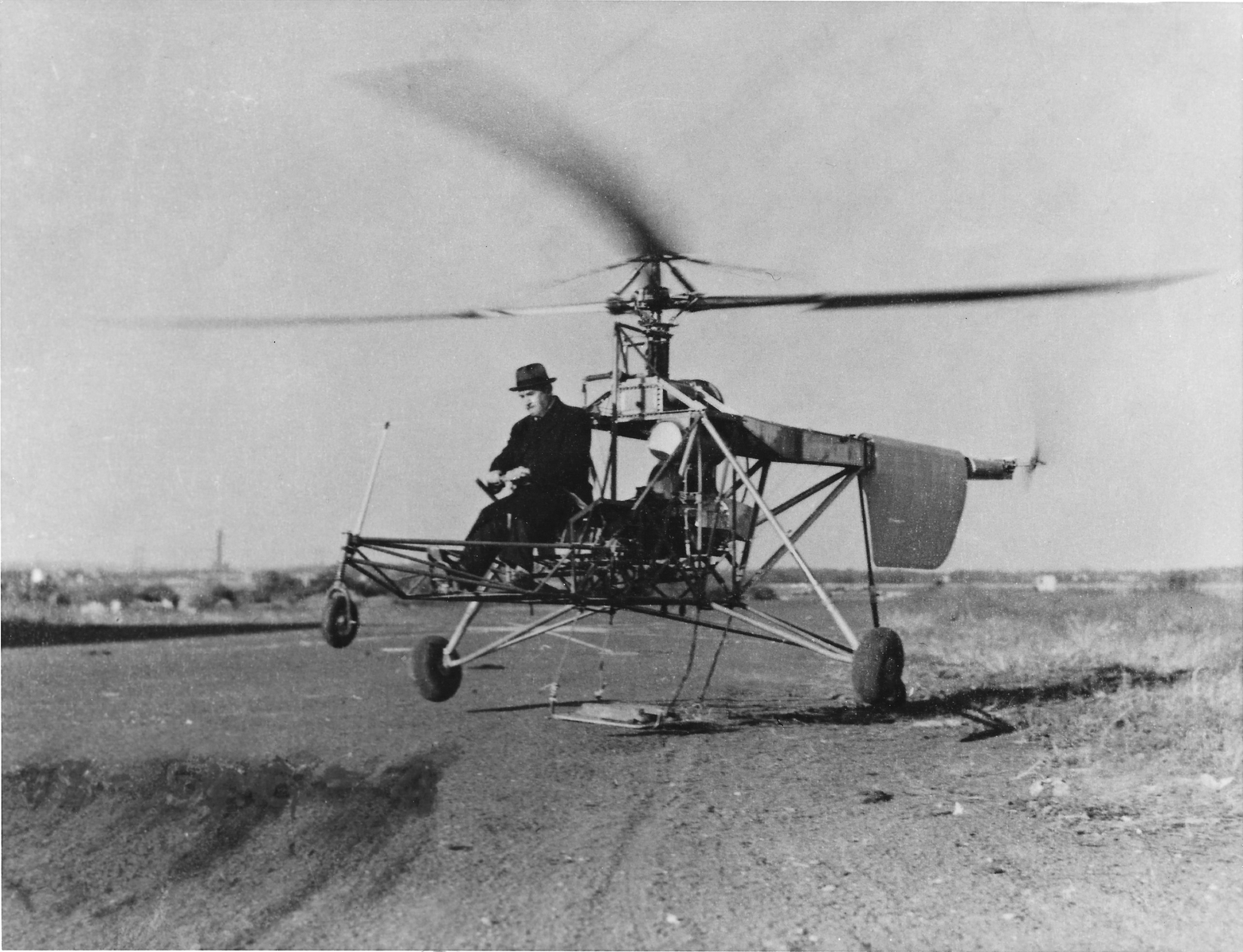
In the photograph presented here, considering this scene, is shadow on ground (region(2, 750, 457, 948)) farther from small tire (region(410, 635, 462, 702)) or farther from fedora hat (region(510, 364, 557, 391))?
fedora hat (region(510, 364, 557, 391))

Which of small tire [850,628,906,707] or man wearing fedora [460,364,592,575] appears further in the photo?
small tire [850,628,906,707]

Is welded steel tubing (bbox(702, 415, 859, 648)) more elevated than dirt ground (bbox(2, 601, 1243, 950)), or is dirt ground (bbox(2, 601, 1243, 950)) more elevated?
welded steel tubing (bbox(702, 415, 859, 648))

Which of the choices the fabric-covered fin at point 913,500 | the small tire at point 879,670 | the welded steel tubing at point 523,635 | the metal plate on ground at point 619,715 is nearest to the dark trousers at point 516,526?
the welded steel tubing at point 523,635

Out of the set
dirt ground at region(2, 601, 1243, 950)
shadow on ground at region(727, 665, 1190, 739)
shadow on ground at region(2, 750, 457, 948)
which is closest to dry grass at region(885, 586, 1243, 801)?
shadow on ground at region(727, 665, 1190, 739)

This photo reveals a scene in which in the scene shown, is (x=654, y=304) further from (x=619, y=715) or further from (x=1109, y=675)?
(x=1109, y=675)

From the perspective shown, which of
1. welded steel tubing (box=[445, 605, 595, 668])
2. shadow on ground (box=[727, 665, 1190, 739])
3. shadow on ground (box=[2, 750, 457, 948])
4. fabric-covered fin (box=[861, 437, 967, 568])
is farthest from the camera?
shadow on ground (box=[727, 665, 1190, 739])

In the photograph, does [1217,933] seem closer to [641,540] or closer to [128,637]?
[641,540]
